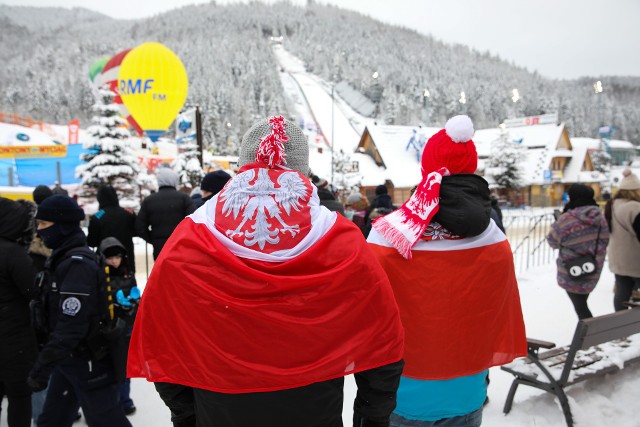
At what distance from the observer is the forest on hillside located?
75125mm

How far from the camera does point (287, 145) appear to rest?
5.34 feet

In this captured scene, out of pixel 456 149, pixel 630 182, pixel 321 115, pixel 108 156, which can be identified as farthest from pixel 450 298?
pixel 321 115

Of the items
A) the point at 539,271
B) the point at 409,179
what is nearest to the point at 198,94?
the point at 409,179

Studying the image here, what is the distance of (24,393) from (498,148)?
119 feet

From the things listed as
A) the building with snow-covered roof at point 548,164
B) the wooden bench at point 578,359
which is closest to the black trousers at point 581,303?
the wooden bench at point 578,359

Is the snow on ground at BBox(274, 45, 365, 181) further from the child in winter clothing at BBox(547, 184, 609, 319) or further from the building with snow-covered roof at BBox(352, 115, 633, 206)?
the child in winter clothing at BBox(547, 184, 609, 319)

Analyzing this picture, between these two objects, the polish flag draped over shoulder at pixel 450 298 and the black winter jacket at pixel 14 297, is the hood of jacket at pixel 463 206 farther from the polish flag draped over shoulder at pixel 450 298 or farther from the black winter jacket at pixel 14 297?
the black winter jacket at pixel 14 297

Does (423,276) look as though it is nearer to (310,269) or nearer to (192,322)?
(310,269)

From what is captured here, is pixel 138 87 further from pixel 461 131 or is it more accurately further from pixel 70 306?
pixel 461 131

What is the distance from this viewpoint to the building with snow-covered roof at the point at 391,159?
116ft

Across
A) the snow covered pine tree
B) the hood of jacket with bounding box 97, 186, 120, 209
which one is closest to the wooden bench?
the hood of jacket with bounding box 97, 186, 120, 209

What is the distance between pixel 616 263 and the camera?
5453 mm

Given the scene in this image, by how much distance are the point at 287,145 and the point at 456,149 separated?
1.02 m

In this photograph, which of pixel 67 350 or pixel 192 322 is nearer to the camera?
pixel 192 322
